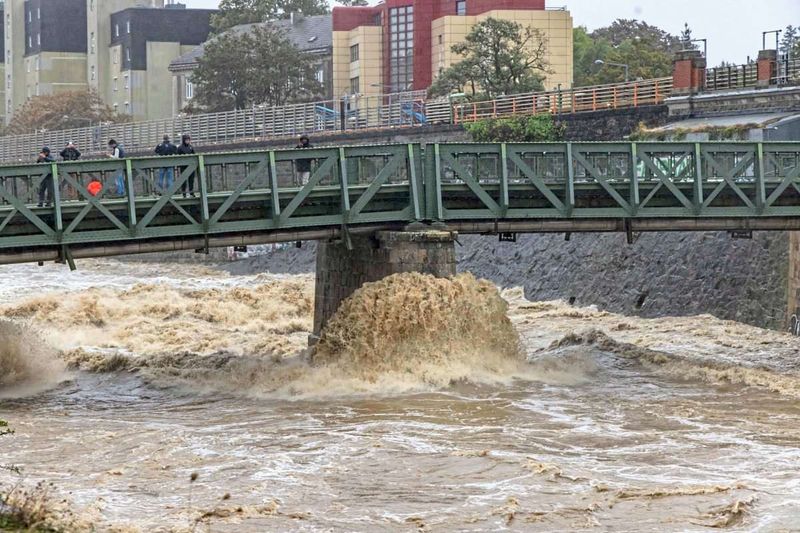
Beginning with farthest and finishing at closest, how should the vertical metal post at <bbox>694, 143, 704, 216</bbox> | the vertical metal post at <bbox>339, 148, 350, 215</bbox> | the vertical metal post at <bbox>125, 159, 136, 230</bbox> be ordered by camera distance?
the vertical metal post at <bbox>694, 143, 704, 216</bbox>, the vertical metal post at <bbox>339, 148, 350, 215</bbox>, the vertical metal post at <bbox>125, 159, 136, 230</bbox>

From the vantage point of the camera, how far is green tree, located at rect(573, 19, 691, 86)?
75250 millimetres

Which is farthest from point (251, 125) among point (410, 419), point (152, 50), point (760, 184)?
point (410, 419)

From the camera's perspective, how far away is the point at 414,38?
262ft

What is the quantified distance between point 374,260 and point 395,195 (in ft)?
3.99

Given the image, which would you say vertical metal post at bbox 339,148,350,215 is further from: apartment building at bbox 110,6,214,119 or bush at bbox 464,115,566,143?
apartment building at bbox 110,6,214,119

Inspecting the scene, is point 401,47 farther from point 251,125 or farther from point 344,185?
point 344,185

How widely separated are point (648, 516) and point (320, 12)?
94.4 metres

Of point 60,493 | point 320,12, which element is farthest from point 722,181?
point 320,12

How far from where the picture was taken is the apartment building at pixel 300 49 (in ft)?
288

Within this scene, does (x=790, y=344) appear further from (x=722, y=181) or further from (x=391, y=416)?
(x=391, y=416)

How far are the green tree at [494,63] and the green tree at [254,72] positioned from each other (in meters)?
18.1

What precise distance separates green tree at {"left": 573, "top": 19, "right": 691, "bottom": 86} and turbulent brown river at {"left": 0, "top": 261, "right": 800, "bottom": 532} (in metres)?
23.6

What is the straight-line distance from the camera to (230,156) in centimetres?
2798

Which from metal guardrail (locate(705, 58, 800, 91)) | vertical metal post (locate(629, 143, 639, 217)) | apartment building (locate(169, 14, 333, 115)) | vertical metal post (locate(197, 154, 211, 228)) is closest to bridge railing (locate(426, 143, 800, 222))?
vertical metal post (locate(629, 143, 639, 217))
